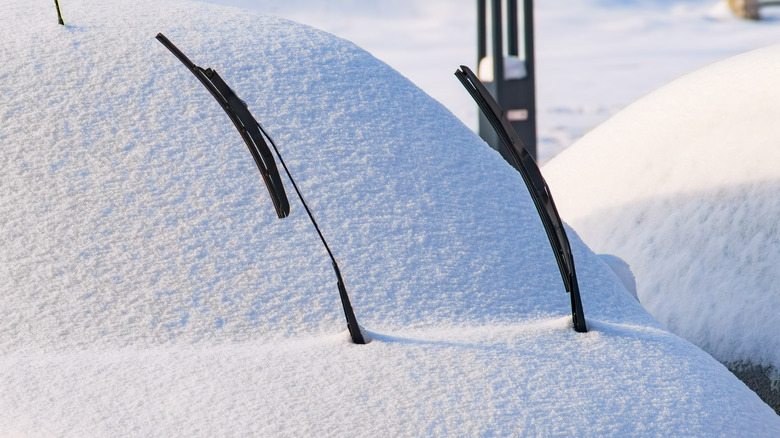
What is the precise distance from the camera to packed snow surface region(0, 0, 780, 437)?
187 centimetres

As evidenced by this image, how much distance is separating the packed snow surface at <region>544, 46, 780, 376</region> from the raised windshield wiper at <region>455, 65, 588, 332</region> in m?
2.32

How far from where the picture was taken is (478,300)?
234 centimetres

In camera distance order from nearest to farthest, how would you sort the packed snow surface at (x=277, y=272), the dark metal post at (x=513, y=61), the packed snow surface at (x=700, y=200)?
the packed snow surface at (x=277, y=272) < the packed snow surface at (x=700, y=200) < the dark metal post at (x=513, y=61)

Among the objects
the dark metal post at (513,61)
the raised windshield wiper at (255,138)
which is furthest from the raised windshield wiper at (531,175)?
the dark metal post at (513,61)

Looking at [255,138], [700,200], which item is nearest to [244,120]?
[255,138]

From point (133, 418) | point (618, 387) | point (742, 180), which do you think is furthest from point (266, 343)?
point (742, 180)

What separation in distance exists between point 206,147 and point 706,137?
3.60m

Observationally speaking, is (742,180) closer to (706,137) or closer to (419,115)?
(706,137)

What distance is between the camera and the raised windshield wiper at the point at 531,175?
2051 millimetres

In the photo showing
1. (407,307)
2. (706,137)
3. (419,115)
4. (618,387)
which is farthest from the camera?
(706,137)

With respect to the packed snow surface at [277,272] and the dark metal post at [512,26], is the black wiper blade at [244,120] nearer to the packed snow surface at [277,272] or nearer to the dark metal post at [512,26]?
the packed snow surface at [277,272]

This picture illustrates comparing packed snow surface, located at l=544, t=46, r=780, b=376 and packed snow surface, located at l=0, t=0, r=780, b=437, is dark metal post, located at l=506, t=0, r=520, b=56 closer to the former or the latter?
packed snow surface, located at l=544, t=46, r=780, b=376

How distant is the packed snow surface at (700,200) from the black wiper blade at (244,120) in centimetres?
290

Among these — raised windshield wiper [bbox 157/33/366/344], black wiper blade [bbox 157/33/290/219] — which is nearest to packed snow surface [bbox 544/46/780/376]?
raised windshield wiper [bbox 157/33/366/344]
